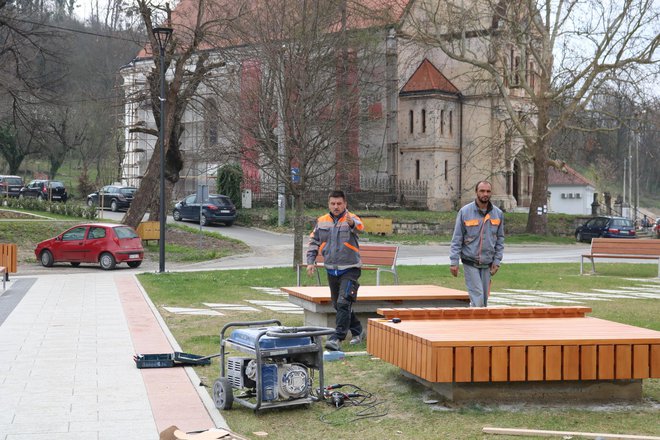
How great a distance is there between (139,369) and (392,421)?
340 centimetres

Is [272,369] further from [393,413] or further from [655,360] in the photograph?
[655,360]

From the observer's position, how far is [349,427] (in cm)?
695

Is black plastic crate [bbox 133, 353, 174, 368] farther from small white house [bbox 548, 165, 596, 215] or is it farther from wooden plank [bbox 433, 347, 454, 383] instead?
small white house [bbox 548, 165, 596, 215]

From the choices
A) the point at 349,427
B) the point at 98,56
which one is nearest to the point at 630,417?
the point at 349,427

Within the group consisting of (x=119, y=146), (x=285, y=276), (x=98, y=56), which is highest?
(x=98, y=56)

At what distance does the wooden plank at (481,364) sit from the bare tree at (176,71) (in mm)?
26009

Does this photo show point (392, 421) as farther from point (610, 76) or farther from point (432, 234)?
point (432, 234)

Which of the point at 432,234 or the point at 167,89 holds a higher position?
the point at 167,89

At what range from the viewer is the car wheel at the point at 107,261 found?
93.7ft

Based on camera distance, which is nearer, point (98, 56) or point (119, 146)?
point (119, 146)

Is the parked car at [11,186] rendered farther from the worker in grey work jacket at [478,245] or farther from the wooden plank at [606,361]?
the wooden plank at [606,361]

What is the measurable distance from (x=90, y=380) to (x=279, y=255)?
26.9 meters

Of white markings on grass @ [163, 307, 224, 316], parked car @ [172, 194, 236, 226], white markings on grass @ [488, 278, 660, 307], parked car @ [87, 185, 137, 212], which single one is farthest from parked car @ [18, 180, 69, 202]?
white markings on grass @ [163, 307, 224, 316]

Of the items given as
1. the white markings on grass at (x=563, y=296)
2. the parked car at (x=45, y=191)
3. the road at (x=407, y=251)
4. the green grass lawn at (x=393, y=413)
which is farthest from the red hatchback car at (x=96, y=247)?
the parked car at (x=45, y=191)
